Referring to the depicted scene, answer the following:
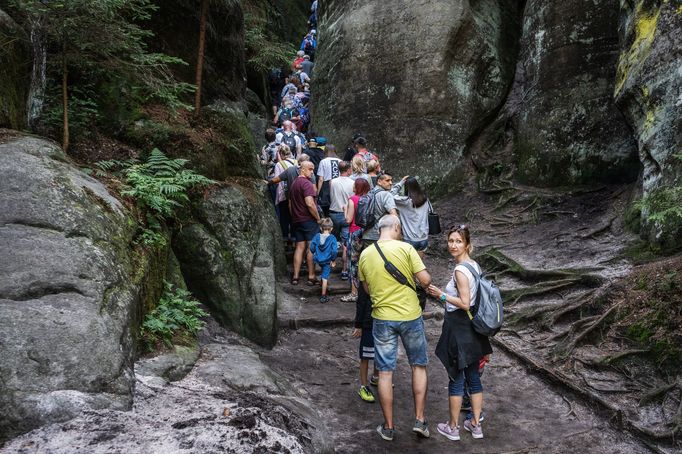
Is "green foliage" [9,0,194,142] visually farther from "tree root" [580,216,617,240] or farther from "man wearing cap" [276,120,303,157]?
"tree root" [580,216,617,240]

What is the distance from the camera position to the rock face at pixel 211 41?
32.6 feet

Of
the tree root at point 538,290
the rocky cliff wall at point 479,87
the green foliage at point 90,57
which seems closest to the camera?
the green foliage at point 90,57

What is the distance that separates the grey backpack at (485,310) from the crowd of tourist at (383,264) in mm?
50

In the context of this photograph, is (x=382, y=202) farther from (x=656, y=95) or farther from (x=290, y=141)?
(x=290, y=141)

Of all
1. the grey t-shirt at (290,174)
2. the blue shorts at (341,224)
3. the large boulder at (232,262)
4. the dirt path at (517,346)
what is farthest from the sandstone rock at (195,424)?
the grey t-shirt at (290,174)

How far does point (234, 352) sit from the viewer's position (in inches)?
238

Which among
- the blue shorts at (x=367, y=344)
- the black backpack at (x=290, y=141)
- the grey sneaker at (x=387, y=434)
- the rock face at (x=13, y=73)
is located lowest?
the grey sneaker at (x=387, y=434)

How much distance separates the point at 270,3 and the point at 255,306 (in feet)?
60.4

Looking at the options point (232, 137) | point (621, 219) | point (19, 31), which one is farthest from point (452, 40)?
point (19, 31)

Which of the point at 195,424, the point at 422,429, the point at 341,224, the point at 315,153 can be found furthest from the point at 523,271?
the point at 195,424

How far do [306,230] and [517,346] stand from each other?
14.4 feet

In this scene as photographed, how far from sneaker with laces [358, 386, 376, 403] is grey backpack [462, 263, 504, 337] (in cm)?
187

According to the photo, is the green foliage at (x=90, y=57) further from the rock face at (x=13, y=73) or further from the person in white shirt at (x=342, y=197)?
the person in white shirt at (x=342, y=197)

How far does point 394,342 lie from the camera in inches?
215
